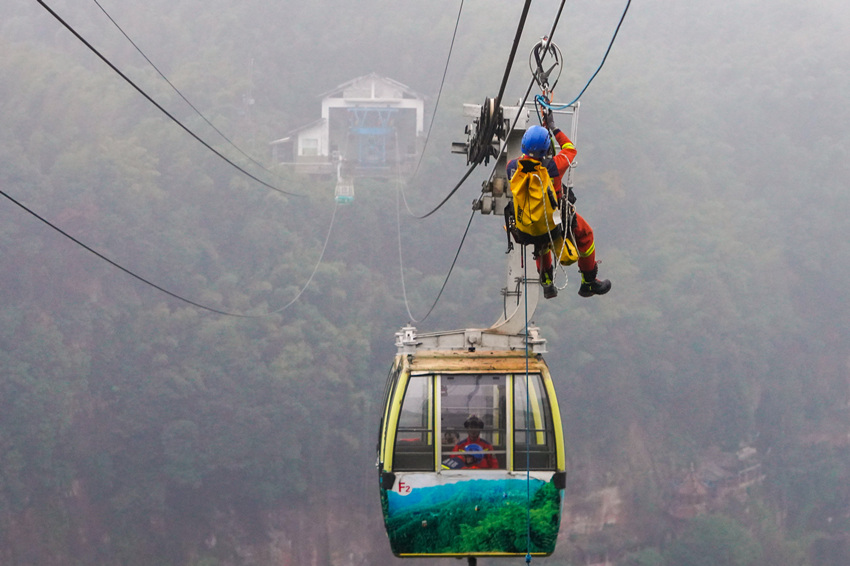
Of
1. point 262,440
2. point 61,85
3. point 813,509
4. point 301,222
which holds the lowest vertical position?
point 813,509

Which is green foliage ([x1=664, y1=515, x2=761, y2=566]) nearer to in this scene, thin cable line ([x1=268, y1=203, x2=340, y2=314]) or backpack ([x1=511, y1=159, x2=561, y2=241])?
thin cable line ([x1=268, y1=203, x2=340, y2=314])

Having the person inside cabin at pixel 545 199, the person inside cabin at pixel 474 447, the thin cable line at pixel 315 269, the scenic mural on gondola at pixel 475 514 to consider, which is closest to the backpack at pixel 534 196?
the person inside cabin at pixel 545 199

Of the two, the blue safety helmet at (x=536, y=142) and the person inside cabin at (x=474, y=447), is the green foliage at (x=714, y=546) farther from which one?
the blue safety helmet at (x=536, y=142)

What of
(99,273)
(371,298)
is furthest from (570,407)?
(99,273)

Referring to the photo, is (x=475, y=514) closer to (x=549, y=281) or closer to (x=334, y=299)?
(x=549, y=281)

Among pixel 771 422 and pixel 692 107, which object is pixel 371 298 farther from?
pixel 692 107
